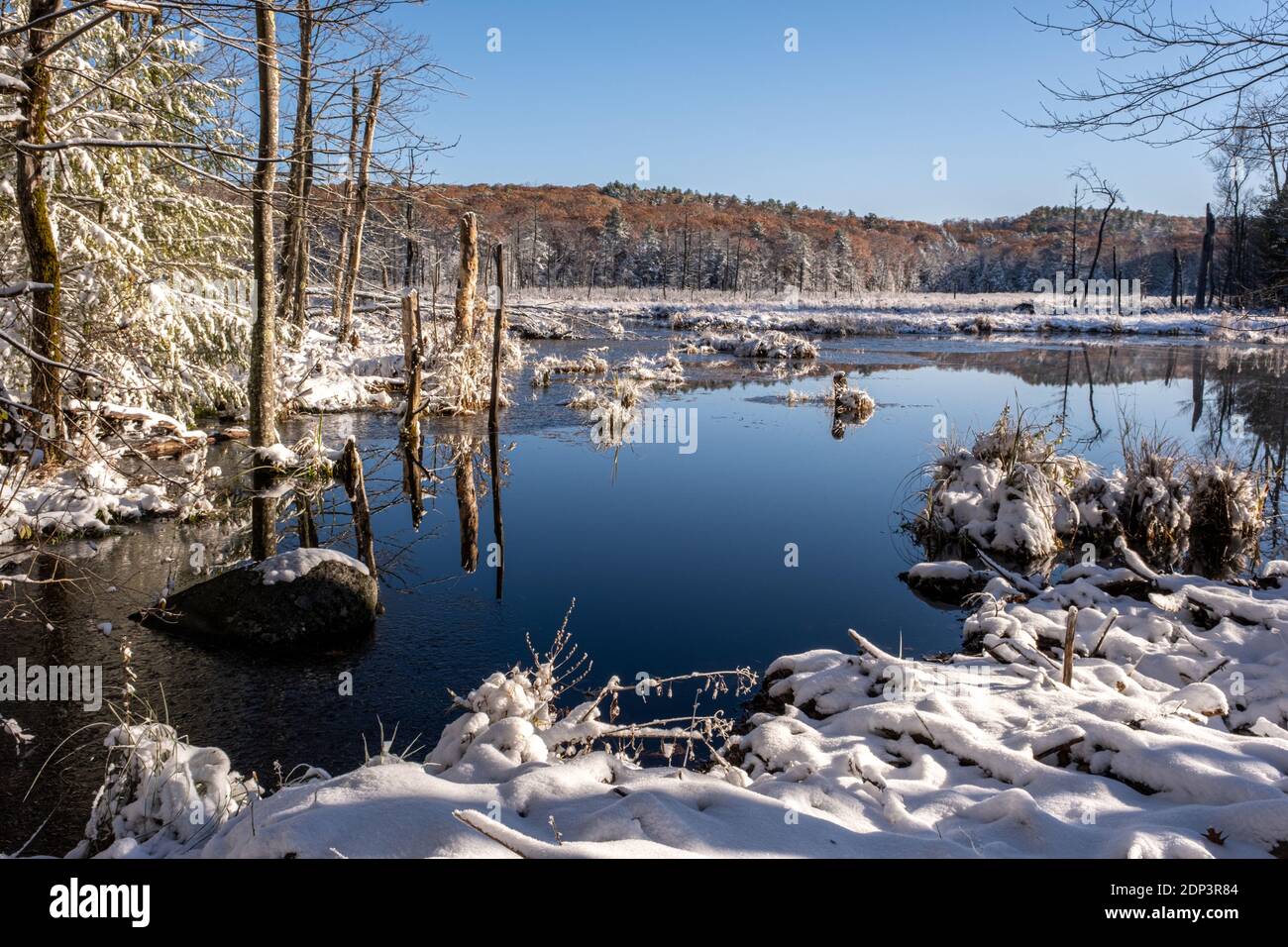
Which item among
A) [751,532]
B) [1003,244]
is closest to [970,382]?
[751,532]

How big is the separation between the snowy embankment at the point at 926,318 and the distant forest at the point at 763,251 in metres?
16.7

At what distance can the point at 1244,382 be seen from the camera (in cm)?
2211

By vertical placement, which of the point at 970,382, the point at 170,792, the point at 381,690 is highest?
the point at 970,382

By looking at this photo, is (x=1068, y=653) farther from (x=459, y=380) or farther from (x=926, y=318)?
(x=926, y=318)

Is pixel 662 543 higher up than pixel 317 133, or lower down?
lower down

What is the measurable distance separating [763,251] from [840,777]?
93.9 m

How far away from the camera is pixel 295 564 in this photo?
636 centimetres

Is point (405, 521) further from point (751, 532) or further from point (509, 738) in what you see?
point (509, 738)

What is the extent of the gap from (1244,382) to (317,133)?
2474 cm

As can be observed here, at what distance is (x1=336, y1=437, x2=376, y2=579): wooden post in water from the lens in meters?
7.98

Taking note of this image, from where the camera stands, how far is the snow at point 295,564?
20.3 feet

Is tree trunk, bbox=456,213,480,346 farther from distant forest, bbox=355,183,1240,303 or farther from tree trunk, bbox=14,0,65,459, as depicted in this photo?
distant forest, bbox=355,183,1240,303

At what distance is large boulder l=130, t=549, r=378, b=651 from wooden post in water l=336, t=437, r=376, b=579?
115 cm
